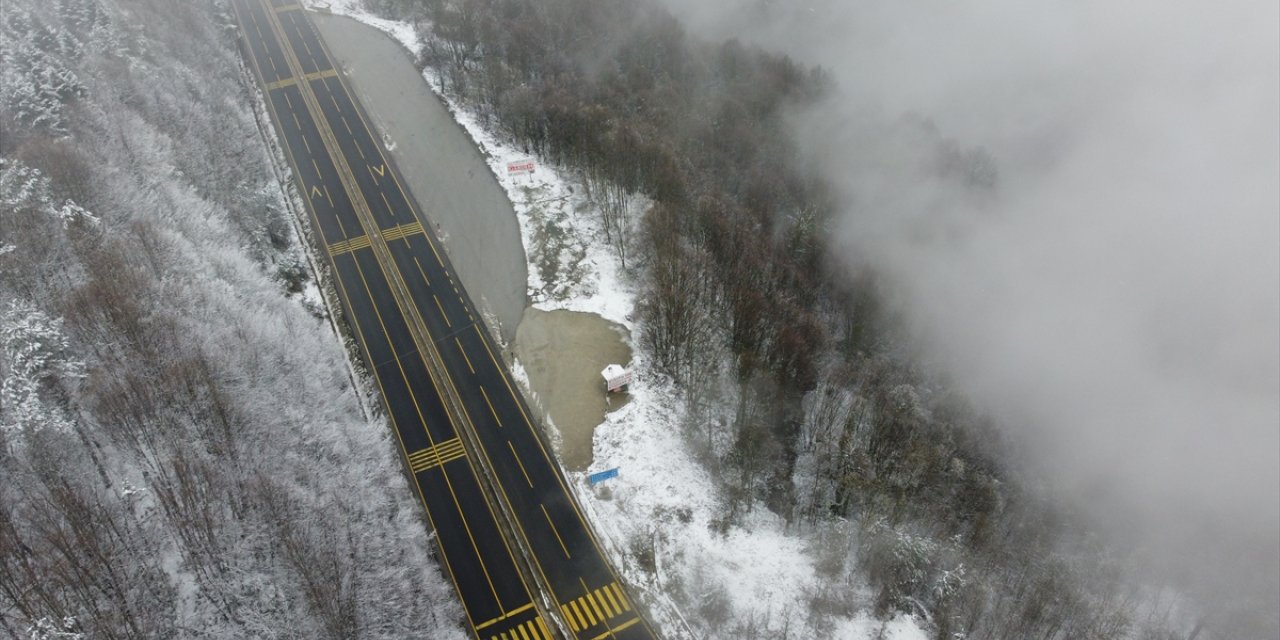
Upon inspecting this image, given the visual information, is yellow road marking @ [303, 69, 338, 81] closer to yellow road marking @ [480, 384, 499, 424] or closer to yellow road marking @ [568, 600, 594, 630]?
yellow road marking @ [480, 384, 499, 424]

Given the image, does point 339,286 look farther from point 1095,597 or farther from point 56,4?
point 1095,597

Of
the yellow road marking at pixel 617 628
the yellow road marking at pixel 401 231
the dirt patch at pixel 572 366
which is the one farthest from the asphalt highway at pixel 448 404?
the dirt patch at pixel 572 366

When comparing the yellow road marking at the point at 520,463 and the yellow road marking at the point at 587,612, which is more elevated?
the yellow road marking at the point at 520,463

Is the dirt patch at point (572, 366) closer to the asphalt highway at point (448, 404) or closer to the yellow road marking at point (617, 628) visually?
the asphalt highway at point (448, 404)

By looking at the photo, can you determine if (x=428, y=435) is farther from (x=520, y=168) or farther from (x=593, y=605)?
(x=520, y=168)

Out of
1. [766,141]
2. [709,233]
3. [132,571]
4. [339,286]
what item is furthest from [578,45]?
[132,571]

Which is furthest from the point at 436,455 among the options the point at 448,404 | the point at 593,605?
the point at 593,605
